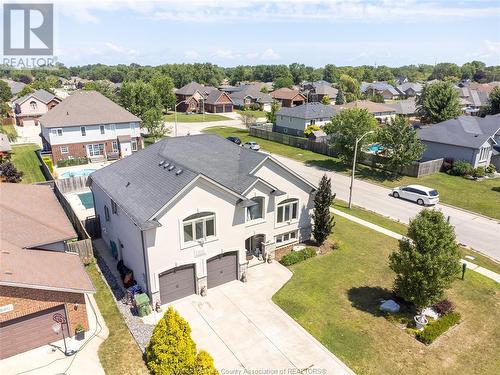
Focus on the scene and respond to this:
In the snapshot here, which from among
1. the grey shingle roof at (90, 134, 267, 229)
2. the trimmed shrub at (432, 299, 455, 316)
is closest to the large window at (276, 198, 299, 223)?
the grey shingle roof at (90, 134, 267, 229)

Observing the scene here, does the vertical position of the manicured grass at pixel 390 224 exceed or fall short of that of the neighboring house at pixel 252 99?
it falls short

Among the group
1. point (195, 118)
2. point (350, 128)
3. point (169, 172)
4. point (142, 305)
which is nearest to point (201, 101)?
point (195, 118)

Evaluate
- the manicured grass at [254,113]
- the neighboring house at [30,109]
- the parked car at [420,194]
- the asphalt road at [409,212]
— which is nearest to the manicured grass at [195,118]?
the manicured grass at [254,113]

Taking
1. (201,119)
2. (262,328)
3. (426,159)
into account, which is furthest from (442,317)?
(201,119)

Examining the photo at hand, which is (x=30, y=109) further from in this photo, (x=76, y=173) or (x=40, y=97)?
(x=76, y=173)

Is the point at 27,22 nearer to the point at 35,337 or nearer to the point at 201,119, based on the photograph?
the point at 35,337

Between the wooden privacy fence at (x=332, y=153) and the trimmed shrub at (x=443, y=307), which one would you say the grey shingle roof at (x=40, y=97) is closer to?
the wooden privacy fence at (x=332, y=153)
